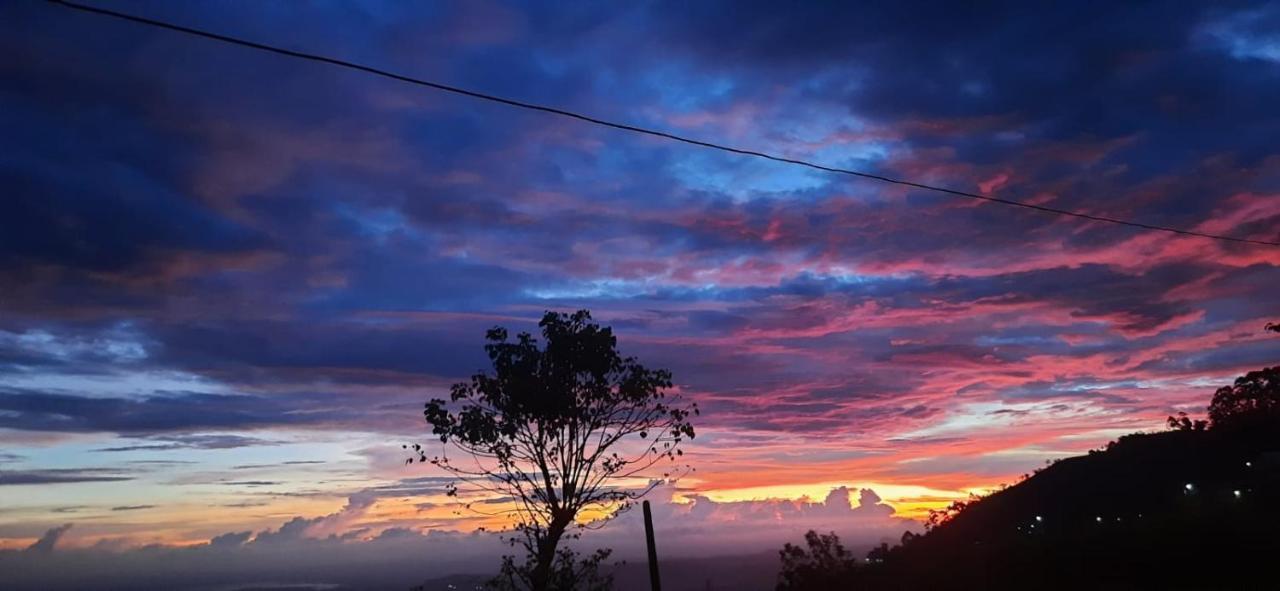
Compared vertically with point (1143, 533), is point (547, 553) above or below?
above

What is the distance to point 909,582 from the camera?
28375mm

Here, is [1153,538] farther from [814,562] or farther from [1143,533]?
[814,562]

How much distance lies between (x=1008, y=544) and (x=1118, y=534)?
3939 mm

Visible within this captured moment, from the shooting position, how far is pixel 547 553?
18.2 metres

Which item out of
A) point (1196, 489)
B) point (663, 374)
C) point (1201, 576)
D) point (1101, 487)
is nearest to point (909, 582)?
point (1201, 576)

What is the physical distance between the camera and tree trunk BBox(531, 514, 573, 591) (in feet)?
59.5

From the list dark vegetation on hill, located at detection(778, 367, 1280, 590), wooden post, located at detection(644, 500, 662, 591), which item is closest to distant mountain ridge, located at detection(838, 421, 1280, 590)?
dark vegetation on hill, located at detection(778, 367, 1280, 590)

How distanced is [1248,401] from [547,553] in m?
63.6

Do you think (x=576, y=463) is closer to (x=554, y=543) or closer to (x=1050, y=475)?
(x=554, y=543)

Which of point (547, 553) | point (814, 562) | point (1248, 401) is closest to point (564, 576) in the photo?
point (547, 553)

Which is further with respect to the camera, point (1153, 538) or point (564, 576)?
point (1153, 538)

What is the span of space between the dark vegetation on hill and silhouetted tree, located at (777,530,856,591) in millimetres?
45

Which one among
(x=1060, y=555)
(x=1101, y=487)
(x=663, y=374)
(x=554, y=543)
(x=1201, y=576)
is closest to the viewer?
(x=554, y=543)

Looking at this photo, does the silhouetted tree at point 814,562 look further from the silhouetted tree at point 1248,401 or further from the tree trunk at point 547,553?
the silhouetted tree at point 1248,401
